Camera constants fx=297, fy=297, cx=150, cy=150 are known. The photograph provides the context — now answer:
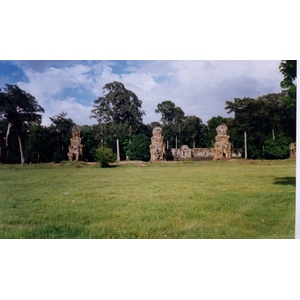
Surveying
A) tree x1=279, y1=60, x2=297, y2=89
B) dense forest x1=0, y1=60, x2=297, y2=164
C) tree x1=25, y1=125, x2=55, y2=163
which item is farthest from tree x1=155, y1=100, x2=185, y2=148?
tree x1=25, y1=125, x2=55, y2=163

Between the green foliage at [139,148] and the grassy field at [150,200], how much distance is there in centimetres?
17

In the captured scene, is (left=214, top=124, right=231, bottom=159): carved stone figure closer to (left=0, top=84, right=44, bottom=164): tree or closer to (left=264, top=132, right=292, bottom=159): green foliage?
(left=264, top=132, right=292, bottom=159): green foliage

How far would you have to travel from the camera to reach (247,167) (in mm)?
6039

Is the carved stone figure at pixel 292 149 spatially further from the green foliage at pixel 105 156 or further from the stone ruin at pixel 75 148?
the stone ruin at pixel 75 148

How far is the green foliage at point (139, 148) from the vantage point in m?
6.20

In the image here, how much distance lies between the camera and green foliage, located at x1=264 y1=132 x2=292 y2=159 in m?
5.74

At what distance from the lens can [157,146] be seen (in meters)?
6.22

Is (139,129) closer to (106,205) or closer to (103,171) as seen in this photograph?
(103,171)

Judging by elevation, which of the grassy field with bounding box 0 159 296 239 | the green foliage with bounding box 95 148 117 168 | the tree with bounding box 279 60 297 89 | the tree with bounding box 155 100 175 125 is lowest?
the grassy field with bounding box 0 159 296 239

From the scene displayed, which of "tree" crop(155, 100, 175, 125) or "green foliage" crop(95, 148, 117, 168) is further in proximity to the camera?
"green foliage" crop(95, 148, 117, 168)

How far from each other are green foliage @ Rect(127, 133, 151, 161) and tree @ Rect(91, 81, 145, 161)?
20cm

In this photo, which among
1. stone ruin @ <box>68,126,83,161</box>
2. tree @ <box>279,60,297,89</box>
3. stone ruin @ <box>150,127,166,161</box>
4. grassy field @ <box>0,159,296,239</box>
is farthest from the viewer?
stone ruin @ <box>150,127,166,161</box>

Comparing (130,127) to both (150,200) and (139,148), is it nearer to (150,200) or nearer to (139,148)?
(139,148)
